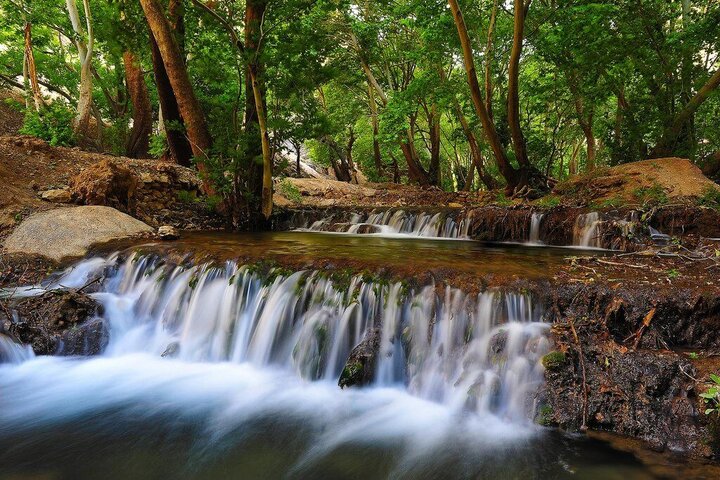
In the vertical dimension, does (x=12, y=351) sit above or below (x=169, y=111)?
below

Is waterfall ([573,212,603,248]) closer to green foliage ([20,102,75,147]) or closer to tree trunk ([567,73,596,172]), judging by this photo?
tree trunk ([567,73,596,172])

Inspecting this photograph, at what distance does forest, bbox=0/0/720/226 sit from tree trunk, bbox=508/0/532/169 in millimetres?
29

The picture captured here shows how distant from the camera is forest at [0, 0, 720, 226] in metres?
7.78

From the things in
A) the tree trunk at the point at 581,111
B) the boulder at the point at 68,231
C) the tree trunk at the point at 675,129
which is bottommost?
the boulder at the point at 68,231

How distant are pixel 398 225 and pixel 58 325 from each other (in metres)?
6.89

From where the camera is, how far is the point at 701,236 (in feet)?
20.2

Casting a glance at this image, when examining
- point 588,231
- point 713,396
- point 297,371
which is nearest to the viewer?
point 713,396

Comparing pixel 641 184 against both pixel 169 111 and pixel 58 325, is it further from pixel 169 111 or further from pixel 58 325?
pixel 169 111

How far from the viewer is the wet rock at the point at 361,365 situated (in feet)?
12.8

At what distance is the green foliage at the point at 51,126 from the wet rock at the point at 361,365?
9.86 metres

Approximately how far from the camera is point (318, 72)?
25.6ft

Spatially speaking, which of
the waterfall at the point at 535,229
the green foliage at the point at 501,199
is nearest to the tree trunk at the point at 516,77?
the green foliage at the point at 501,199

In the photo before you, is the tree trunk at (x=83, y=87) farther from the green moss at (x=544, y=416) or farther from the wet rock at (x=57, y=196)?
the green moss at (x=544, y=416)

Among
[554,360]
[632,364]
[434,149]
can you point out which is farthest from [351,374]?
[434,149]
